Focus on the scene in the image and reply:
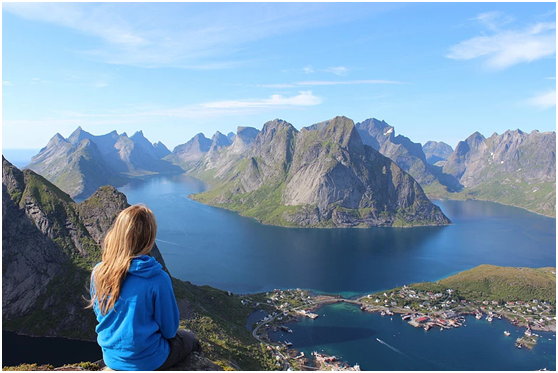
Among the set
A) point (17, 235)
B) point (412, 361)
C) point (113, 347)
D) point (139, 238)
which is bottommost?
point (412, 361)

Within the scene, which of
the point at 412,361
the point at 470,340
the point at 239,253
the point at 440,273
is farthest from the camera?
the point at 239,253

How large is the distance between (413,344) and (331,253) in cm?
6576

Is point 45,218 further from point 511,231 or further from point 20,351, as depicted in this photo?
point 511,231

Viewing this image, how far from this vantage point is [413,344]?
70938 millimetres

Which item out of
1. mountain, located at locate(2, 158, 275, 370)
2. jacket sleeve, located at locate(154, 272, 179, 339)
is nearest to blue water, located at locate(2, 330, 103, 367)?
mountain, located at locate(2, 158, 275, 370)

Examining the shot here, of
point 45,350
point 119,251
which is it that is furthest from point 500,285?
point 119,251

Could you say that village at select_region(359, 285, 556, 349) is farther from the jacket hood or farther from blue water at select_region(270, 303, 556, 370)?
the jacket hood

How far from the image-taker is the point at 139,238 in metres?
6.16

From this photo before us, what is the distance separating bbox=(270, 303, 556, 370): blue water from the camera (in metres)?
64.8

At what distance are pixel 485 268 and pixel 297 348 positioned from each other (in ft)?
238

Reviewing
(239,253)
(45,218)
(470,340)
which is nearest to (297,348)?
(470,340)

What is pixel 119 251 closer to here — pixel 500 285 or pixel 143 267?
pixel 143 267

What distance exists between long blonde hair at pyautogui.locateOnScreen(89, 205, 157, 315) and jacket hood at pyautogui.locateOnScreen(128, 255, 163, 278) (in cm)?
8

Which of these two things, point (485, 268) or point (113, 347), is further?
point (485, 268)
